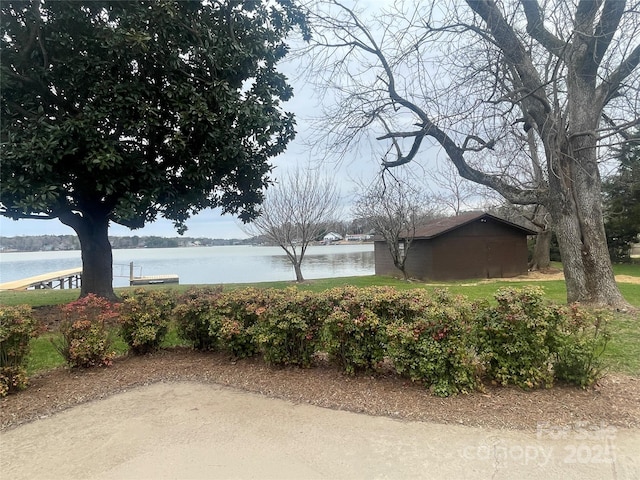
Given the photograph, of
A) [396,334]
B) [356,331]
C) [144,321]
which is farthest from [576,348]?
[144,321]

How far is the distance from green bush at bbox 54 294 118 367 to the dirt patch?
154mm

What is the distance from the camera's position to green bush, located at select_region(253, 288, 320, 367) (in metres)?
4.16

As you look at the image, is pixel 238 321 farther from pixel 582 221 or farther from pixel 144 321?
pixel 582 221

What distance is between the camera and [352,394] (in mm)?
3656

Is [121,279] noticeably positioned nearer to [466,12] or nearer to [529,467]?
[466,12]

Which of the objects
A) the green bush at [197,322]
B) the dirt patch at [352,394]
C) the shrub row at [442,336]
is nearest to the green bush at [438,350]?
the shrub row at [442,336]

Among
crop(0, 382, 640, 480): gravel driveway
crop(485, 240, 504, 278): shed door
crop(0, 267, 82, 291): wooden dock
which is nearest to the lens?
crop(0, 382, 640, 480): gravel driveway

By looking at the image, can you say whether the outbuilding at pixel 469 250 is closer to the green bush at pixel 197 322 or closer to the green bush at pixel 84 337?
the green bush at pixel 197 322

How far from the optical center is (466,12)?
7.16m

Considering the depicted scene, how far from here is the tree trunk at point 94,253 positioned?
866 cm

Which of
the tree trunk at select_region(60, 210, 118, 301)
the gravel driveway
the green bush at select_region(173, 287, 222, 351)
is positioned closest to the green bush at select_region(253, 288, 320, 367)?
the gravel driveway

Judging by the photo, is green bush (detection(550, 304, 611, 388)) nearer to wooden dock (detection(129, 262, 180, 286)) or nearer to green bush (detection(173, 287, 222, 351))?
green bush (detection(173, 287, 222, 351))

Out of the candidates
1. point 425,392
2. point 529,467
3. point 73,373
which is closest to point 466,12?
point 425,392

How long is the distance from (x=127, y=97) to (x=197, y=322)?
394 centimetres
